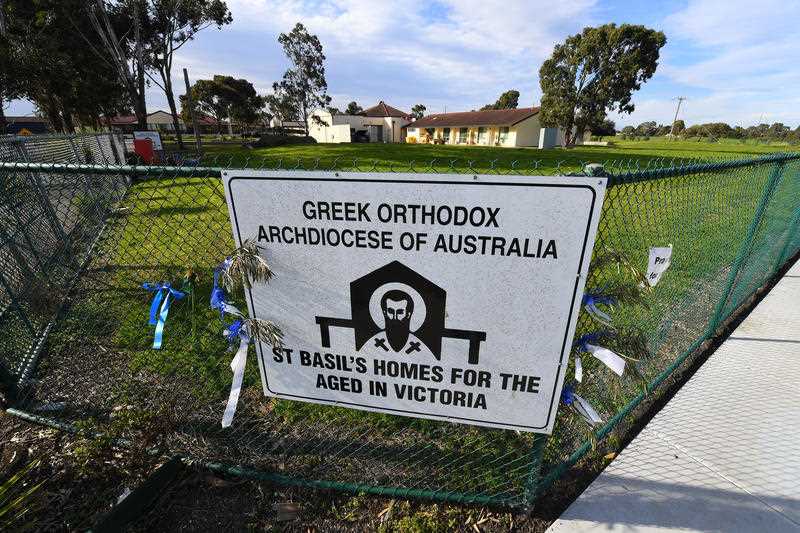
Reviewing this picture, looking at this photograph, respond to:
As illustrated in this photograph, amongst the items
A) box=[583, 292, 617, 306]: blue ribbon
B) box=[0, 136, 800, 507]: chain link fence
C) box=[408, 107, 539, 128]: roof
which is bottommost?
box=[0, 136, 800, 507]: chain link fence

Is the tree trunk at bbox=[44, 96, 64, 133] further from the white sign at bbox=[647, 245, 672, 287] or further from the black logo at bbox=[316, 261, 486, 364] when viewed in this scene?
the white sign at bbox=[647, 245, 672, 287]

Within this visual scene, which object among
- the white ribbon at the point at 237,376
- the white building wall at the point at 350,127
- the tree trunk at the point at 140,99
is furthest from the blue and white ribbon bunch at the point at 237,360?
the white building wall at the point at 350,127

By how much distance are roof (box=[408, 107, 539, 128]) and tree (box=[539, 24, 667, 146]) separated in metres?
4.80

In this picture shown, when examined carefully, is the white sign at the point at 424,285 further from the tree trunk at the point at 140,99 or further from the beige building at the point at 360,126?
the beige building at the point at 360,126

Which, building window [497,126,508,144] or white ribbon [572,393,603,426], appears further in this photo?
building window [497,126,508,144]

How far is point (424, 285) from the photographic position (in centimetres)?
167

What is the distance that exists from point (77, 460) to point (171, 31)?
104ft

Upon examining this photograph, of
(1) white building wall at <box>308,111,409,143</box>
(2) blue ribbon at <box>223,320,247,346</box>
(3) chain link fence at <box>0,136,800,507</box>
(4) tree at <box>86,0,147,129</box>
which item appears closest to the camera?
(2) blue ribbon at <box>223,320,247,346</box>

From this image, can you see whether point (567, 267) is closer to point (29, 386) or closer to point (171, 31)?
point (29, 386)

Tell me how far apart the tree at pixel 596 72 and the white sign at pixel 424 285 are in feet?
141

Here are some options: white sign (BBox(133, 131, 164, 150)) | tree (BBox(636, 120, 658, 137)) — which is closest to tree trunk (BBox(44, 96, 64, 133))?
white sign (BBox(133, 131, 164, 150))

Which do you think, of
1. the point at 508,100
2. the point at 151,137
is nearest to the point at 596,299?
the point at 151,137

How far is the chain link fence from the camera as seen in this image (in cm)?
218

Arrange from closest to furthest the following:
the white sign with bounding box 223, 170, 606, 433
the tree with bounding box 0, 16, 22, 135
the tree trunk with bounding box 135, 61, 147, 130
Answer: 1. the white sign with bounding box 223, 170, 606, 433
2. the tree with bounding box 0, 16, 22, 135
3. the tree trunk with bounding box 135, 61, 147, 130
